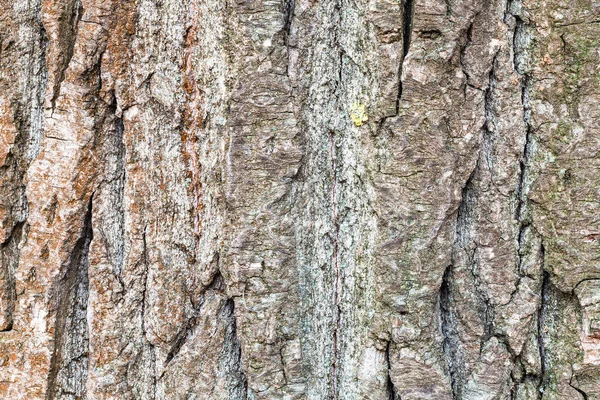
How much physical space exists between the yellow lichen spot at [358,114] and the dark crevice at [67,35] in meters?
0.73

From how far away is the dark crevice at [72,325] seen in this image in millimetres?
1460

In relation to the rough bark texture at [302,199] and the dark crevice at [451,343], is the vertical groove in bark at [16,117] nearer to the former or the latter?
the rough bark texture at [302,199]

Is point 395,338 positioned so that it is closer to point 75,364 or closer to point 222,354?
point 222,354

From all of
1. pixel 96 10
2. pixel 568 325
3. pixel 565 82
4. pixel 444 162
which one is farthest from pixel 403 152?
pixel 96 10

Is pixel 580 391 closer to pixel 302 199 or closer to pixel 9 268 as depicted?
pixel 302 199

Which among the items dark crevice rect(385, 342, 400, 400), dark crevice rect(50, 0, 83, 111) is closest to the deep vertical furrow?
dark crevice rect(385, 342, 400, 400)

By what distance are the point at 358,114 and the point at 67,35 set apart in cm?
77

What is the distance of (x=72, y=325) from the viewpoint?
1494 mm

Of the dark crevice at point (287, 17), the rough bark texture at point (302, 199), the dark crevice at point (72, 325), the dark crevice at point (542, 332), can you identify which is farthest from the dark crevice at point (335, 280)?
the dark crevice at point (72, 325)

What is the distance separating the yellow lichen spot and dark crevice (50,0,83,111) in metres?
0.73

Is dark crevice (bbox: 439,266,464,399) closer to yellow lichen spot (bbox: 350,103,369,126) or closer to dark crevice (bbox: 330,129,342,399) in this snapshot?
dark crevice (bbox: 330,129,342,399)

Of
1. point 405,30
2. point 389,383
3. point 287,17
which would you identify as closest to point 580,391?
point 389,383

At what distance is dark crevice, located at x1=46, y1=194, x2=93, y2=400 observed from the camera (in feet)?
4.79

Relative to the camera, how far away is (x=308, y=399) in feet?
4.67
